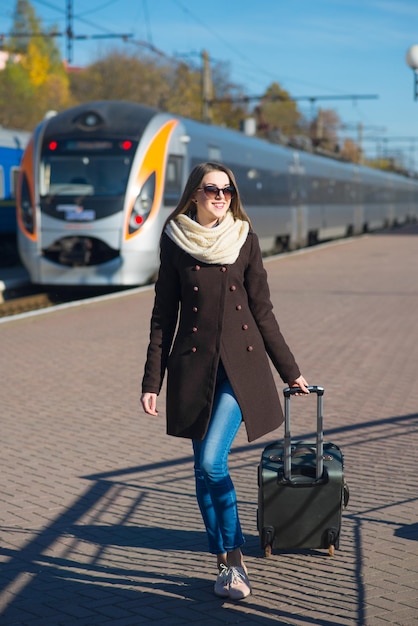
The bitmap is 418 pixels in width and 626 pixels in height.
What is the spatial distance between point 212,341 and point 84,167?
14749 millimetres

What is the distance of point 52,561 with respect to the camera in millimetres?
5035

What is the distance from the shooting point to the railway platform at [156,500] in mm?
4379

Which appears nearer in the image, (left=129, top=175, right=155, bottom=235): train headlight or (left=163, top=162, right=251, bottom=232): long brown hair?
(left=163, top=162, right=251, bottom=232): long brown hair

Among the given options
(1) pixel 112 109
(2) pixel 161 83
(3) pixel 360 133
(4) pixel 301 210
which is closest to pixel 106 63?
(2) pixel 161 83

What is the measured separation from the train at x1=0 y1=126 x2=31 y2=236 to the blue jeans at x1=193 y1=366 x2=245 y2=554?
22.2 m

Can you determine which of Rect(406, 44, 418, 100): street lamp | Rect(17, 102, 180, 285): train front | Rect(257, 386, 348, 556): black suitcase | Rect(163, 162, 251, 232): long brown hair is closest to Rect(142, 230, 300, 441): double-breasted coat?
Rect(163, 162, 251, 232): long brown hair

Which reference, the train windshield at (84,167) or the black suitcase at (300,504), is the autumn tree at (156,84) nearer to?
the train windshield at (84,167)

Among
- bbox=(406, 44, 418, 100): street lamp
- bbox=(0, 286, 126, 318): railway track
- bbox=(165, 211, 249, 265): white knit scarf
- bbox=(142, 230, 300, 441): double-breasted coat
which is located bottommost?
bbox=(0, 286, 126, 318): railway track

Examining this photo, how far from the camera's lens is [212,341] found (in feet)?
14.3

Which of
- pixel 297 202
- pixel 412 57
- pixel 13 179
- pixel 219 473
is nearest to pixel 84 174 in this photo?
pixel 412 57

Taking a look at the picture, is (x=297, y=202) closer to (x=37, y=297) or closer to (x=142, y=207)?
(x=142, y=207)

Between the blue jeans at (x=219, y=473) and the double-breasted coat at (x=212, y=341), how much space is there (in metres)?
0.05

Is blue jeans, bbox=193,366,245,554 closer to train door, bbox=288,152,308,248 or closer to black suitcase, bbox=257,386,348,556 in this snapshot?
black suitcase, bbox=257,386,348,556

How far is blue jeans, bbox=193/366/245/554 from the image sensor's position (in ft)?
14.2
